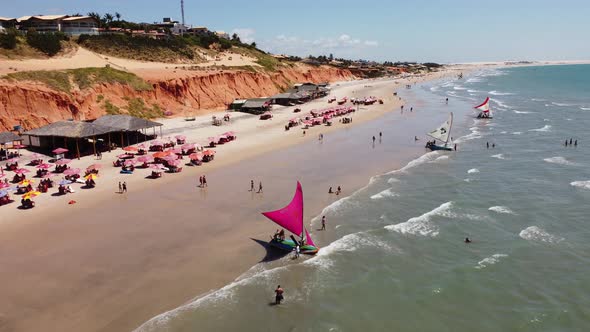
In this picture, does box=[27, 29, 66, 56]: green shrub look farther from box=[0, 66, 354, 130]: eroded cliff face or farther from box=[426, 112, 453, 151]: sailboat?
box=[426, 112, 453, 151]: sailboat

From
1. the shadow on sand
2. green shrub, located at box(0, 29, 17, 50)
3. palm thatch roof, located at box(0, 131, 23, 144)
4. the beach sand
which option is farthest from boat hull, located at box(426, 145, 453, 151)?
green shrub, located at box(0, 29, 17, 50)

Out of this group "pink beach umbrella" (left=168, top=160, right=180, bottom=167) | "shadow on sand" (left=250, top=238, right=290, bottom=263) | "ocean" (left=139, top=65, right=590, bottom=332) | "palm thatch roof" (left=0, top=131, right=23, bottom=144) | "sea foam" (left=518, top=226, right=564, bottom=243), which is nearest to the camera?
"ocean" (left=139, top=65, right=590, bottom=332)

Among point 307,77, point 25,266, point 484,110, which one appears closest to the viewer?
point 25,266

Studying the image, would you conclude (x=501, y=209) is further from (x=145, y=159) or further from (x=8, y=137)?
(x=8, y=137)

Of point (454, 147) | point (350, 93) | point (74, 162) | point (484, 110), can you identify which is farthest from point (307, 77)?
point (74, 162)

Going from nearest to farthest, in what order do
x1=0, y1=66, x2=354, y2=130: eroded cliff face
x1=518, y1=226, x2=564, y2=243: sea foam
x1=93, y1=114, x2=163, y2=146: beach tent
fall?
x1=518, y1=226, x2=564, y2=243: sea foam, x1=93, y1=114, x2=163, y2=146: beach tent, x1=0, y1=66, x2=354, y2=130: eroded cliff face

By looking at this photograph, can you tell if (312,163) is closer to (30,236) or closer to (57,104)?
(30,236)

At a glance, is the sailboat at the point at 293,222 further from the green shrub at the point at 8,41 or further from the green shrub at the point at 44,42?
the green shrub at the point at 44,42

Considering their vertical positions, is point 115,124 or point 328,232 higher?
point 115,124
